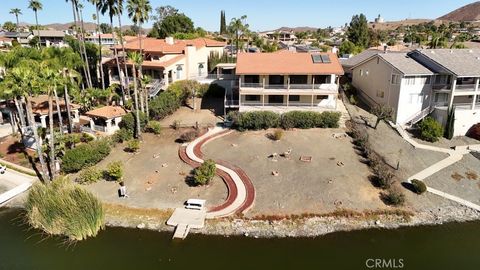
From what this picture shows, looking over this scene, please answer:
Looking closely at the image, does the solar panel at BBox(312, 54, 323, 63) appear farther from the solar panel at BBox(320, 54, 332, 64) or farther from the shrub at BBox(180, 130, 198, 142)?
the shrub at BBox(180, 130, 198, 142)

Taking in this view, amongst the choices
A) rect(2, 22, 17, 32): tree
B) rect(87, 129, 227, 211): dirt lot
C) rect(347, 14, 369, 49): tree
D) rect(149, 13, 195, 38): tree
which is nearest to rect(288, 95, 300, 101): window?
rect(87, 129, 227, 211): dirt lot

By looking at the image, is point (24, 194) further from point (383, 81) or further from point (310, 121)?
point (383, 81)

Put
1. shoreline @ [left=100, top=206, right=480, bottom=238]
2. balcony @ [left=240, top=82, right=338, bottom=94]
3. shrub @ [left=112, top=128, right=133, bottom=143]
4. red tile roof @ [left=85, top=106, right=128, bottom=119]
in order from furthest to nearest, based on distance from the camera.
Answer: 1. balcony @ [left=240, top=82, right=338, bottom=94]
2. red tile roof @ [left=85, top=106, right=128, bottom=119]
3. shrub @ [left=112, top=128, right=133, bottom=143]
4. shoreline @ [left=100, top=206, right=480, bottom=238]

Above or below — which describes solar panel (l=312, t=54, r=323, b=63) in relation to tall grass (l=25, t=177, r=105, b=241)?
above

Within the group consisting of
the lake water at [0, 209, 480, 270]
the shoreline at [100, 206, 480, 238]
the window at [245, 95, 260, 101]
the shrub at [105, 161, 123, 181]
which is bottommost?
the lake water at [0, 209, 480, 270]

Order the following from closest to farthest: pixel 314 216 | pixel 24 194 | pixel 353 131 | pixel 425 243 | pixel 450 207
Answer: pixel 425 243 < pixel 314 216 < pixel 450 207 < pixel 24 194 < pixel 353 131

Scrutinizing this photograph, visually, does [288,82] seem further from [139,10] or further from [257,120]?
[139,10]

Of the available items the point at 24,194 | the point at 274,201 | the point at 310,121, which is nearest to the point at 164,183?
the point at 274,201

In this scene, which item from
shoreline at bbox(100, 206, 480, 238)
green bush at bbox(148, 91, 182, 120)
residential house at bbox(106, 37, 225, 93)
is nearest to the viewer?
shoreline at bbox(100, 206, 480, 238)

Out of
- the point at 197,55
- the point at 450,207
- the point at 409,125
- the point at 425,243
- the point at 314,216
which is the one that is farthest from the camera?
the point at 197,55
